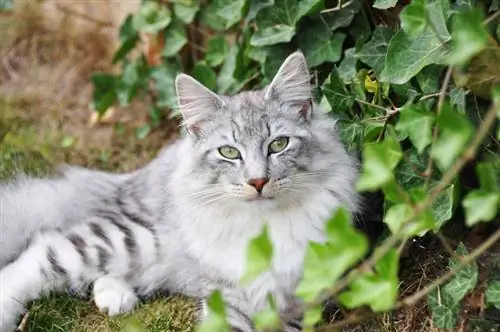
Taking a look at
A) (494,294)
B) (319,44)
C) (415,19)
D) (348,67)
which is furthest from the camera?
(319,44)

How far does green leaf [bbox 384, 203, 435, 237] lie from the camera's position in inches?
79.0

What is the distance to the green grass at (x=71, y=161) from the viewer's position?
121 inches

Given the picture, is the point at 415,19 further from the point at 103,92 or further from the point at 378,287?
the point at 103,92

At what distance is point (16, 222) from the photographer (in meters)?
3.36

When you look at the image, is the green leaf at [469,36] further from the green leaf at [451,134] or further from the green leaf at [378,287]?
the green leaf at [378,287]

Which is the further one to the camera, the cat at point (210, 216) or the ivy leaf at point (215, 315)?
the cat at point (210, 216)

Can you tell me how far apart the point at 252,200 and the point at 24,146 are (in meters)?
1.89

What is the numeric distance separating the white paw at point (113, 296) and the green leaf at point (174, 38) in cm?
141

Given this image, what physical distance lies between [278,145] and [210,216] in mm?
384

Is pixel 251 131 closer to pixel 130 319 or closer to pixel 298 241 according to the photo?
pixel 298 241

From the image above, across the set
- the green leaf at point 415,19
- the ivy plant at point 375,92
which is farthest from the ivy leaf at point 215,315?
the green leaf at point 415,19

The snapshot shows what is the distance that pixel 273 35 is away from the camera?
3.47 m

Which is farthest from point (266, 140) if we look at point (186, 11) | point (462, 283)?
point (186, 11)

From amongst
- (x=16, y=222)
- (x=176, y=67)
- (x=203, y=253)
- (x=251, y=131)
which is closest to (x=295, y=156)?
(x=251, y=131)
